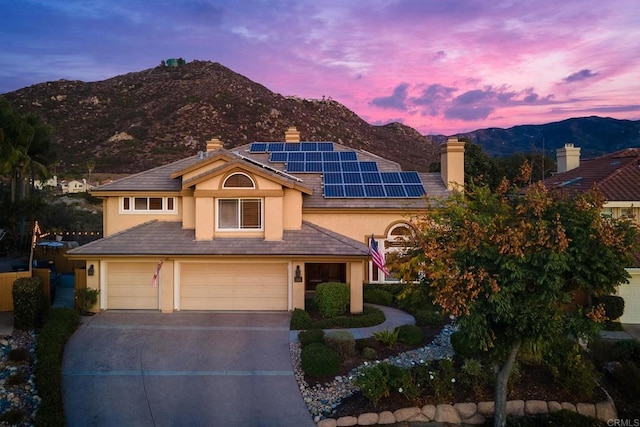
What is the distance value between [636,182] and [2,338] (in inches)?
1029

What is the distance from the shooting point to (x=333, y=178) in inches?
963

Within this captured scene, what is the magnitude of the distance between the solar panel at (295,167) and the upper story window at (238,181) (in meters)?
5.29

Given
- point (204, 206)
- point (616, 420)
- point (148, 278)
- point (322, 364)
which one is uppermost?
point (204, 206)

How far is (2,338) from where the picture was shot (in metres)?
15.4

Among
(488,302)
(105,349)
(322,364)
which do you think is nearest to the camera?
(488,302)

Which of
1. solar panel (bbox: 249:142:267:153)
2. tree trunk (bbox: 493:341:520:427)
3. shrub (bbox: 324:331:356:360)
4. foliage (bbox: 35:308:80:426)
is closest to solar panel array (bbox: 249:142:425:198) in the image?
solar panel (bbox: 249:142:267:153)

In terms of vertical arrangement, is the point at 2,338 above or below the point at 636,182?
below

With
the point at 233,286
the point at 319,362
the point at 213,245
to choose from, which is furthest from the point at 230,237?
the point at 319,362

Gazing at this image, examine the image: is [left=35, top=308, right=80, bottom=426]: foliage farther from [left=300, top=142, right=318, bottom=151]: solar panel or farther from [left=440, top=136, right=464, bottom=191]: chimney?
[left=440, top=136, right=464, bottom=191]: chimney

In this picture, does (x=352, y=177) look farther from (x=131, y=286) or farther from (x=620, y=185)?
(x=620, y=185)

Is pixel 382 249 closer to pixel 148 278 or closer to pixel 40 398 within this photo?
pixel 148 278

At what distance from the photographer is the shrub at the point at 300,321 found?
56.8ft

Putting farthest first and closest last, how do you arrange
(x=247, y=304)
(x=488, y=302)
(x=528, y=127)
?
(x=528, y=127)
(x=247, y=304)
(x=488, y=302)

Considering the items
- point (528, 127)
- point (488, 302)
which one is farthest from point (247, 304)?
point (528, 127)
